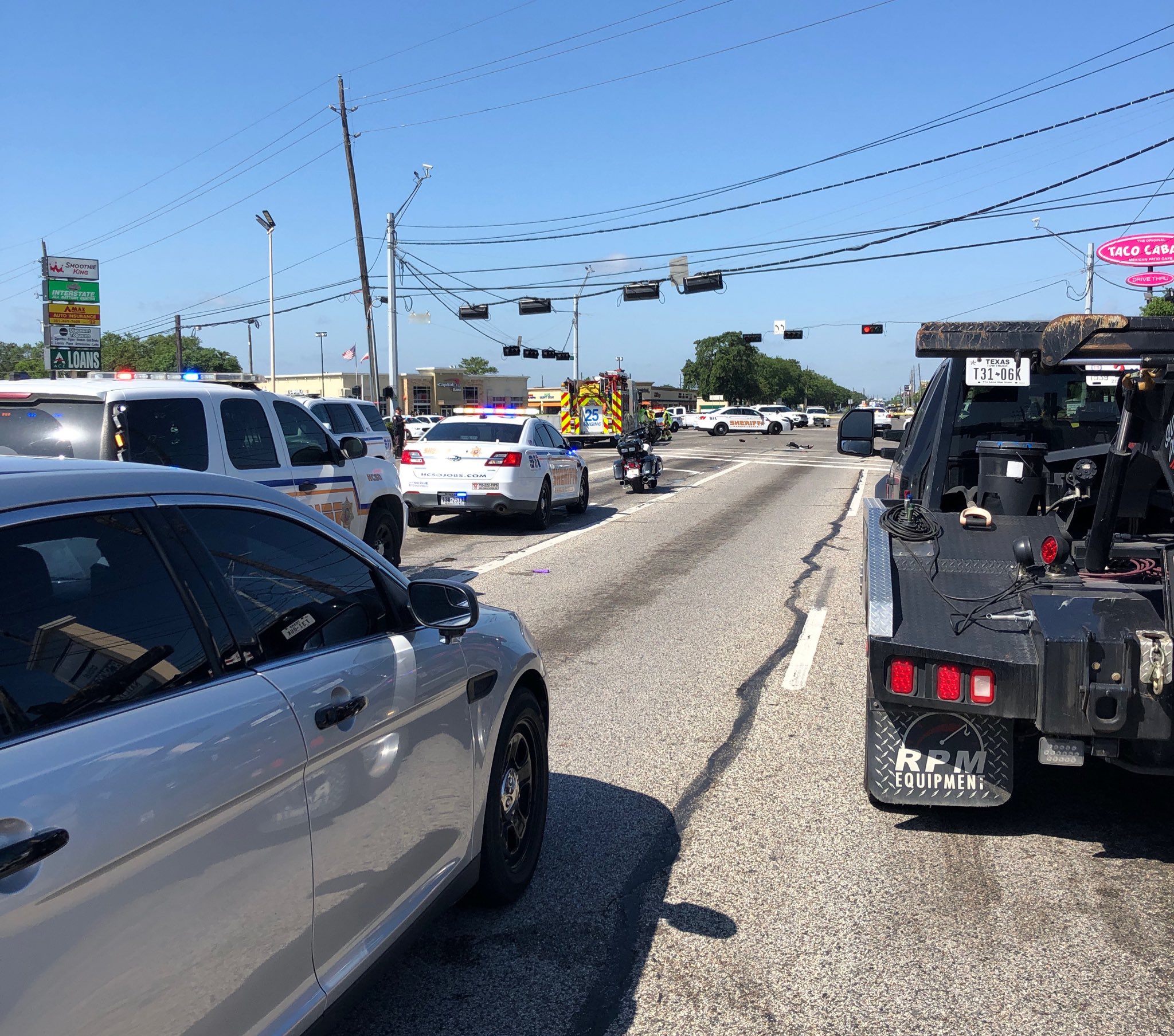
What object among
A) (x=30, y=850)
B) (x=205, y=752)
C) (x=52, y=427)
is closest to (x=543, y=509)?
(x=52, y=427)

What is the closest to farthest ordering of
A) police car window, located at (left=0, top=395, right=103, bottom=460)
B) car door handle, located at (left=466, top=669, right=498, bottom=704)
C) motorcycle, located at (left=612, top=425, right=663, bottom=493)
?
car door handle, located at (left=466, top=669, right=498, bottom=704)
police car window, located at (left=0, top=395, right=103, bottom=460)
motorcycle, located at (left=612, top=425, right=663, bottom=493)

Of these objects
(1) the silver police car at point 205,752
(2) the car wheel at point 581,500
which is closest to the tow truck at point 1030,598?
(1) the silver police car at point 205,752

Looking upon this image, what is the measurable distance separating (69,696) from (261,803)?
1.59ft

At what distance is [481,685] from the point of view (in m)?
3.58

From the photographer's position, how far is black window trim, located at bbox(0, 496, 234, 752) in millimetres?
1995

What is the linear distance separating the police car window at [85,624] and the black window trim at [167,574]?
1cm

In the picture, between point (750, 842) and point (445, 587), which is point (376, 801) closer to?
point (445, 587)

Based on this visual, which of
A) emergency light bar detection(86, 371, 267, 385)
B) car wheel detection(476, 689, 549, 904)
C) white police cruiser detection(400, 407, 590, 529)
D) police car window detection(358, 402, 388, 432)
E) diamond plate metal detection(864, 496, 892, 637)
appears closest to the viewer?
car wheel detection(476, 689, 549, 904)

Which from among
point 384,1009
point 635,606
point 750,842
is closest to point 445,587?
point 384,1009

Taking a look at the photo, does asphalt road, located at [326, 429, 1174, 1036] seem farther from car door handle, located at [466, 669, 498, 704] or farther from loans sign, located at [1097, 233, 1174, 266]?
loans sign, located at [1097, 233, 1174, 266]

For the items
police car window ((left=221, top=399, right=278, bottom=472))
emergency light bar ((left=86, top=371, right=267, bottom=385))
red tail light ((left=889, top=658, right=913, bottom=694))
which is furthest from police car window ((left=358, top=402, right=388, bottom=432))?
red tail light ((left=889, top=658, right=913, bottom=694))

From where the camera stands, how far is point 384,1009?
A: 332 centimetres

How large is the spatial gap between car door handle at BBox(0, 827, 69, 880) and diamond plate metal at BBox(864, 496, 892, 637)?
323 cm

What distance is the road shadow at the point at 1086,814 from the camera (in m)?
4.62
